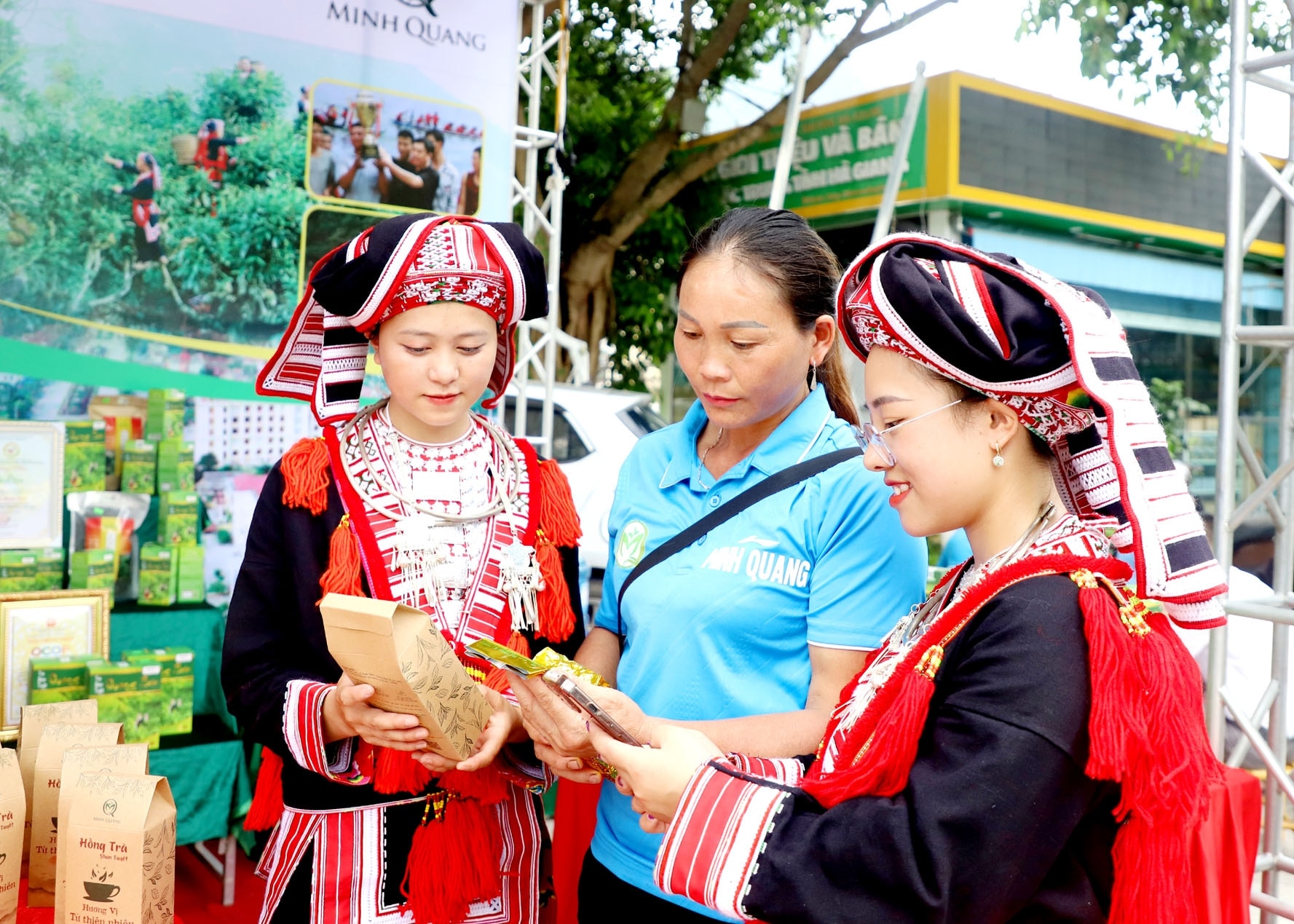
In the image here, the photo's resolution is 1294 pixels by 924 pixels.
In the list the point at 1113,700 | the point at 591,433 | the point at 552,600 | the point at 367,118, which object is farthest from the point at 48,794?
the point at 591,433

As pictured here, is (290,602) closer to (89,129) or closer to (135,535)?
(135,535)

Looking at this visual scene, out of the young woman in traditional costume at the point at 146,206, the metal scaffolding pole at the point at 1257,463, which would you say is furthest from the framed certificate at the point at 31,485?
the metal scaffolding pole at the point at 1257,463

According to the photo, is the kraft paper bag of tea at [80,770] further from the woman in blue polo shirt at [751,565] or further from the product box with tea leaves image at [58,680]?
the product box with tea leaves image at [58,680]

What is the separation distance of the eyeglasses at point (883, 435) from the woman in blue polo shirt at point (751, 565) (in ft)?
0.87

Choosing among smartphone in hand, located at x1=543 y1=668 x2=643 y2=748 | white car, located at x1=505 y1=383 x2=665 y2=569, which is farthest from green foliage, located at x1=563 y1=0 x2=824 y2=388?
smartphone in hand, located at x1=543 y1=668 x2=643 y2=748

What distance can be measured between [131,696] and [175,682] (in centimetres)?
16

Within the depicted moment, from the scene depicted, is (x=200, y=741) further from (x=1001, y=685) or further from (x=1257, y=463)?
(x=1257, y=463)

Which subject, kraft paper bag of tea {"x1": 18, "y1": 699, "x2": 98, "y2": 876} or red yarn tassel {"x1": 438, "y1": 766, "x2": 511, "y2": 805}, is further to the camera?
kraft paper bag of tea {"x1": 18, "y1": 699, "x2": 98, "y2": 876}

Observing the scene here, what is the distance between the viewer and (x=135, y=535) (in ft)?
12.3

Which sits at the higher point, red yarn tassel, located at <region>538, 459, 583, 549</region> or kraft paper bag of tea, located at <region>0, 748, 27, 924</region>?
red yarn tassel, located at <region>538, 459, 583, 549</region>

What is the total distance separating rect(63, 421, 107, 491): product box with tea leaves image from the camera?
362 centimetres

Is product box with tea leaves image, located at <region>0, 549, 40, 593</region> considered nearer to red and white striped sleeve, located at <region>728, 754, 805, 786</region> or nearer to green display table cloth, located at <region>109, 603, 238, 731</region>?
green display table cloth, located at <region>109, 603, 238, 731</region>

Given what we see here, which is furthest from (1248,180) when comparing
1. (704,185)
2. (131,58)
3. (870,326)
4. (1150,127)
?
(870,326)

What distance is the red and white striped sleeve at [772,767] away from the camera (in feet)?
4.71
